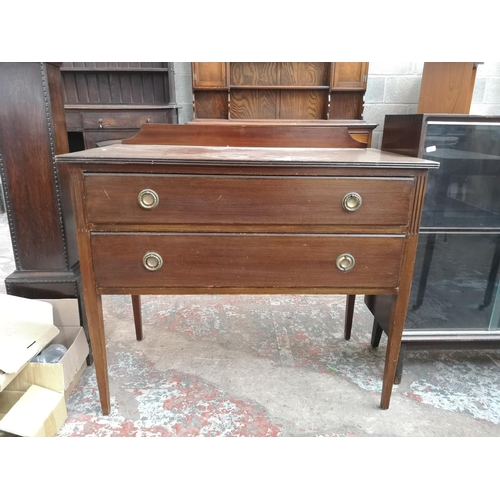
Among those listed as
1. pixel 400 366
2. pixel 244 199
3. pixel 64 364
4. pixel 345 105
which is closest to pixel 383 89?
pixel 345 105

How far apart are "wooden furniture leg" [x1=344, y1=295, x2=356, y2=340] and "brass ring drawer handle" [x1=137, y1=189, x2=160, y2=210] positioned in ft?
3.25

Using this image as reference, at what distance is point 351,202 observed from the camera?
1.08 m

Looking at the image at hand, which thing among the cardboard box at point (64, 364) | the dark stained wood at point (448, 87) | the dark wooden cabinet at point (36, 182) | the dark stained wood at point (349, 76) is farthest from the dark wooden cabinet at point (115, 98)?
the cardboard box at point (64, 364)

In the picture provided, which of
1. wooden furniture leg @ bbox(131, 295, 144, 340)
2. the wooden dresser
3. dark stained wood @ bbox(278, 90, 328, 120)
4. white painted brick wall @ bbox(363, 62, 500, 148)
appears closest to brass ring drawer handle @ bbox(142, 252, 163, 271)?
the wooden dresser

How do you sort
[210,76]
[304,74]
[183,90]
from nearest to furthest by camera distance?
[210,76] < [304,74] < [183,90]

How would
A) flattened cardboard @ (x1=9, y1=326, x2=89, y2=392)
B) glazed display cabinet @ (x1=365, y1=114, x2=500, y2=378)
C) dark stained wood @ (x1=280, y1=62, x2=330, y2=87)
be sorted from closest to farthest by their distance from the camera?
1. flattened cardboard @ (x1=9, y1=326, x2=89, y2=392)
2. glazed display cabinet @ (x1=365, y1=114, x2=500, y2=378)
3. dark stained wood @ (x1=280, y1=62, x2=330, y2=87)

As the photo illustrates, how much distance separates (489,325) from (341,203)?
37.9 inches

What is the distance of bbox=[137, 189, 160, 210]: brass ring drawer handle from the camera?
1.06 metres

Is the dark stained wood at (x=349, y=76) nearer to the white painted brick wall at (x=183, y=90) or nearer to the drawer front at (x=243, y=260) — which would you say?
the white painted brick wall at (x=183, y=90)

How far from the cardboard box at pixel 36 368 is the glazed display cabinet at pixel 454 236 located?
1.14 metres

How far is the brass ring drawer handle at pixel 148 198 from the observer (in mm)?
1056

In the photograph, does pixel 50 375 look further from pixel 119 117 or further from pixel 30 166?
pixel 119 117

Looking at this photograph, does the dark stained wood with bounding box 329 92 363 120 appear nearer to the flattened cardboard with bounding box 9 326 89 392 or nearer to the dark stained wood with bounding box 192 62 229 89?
the dark stained wood with bounding box 192 62 229 89

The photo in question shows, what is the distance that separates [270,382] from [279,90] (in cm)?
258
